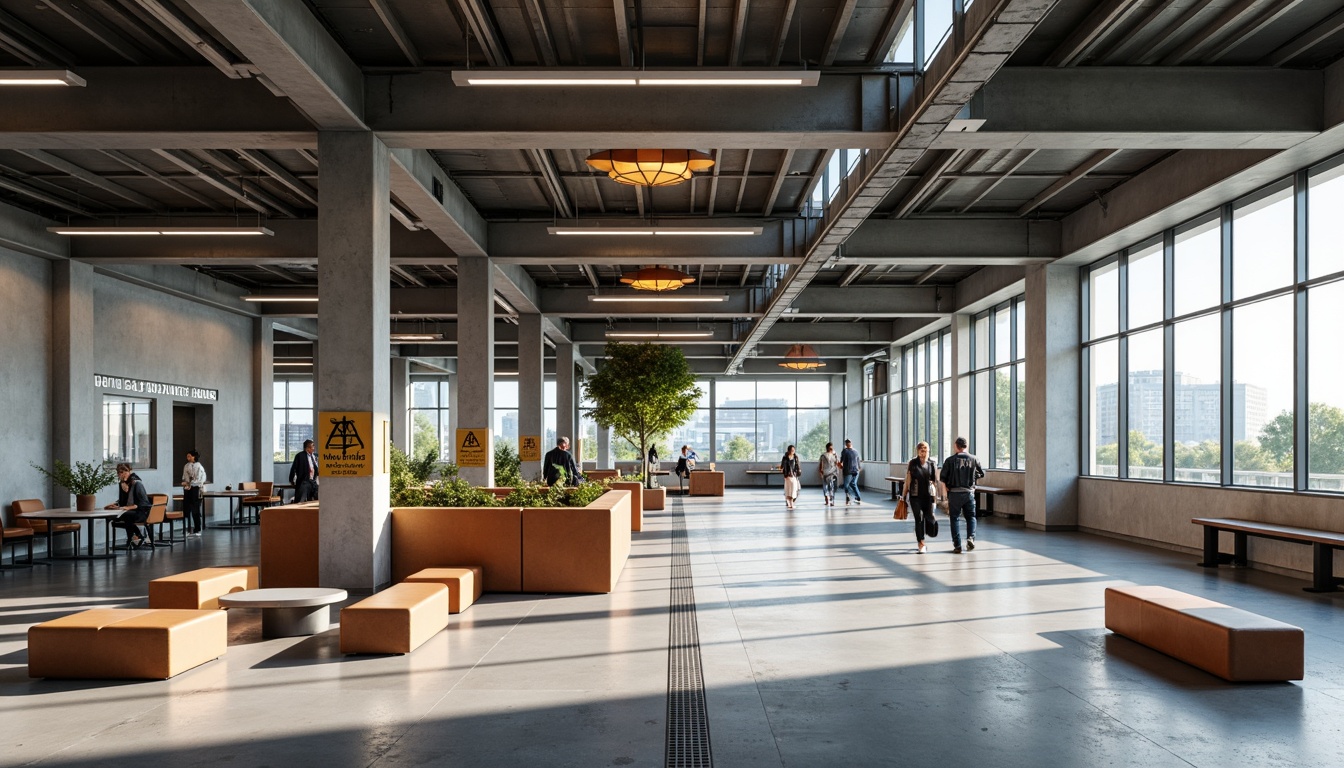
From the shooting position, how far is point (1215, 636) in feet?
21.2

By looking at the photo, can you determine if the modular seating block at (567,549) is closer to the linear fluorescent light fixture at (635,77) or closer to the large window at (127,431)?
the linear fluorescent light fixture at (635,77)

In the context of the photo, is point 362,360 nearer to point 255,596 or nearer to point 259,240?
point 255,596

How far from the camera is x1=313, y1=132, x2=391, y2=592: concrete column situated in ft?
32.7

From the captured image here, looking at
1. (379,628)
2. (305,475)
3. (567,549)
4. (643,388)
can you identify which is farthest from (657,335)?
(379,628)

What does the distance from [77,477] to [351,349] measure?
8.29m

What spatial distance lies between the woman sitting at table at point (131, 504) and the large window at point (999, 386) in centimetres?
1600

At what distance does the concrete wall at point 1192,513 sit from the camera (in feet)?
37.3

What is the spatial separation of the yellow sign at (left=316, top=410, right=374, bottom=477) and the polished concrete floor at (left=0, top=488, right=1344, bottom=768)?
6.63 feet

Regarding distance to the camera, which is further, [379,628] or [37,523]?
[37,523]

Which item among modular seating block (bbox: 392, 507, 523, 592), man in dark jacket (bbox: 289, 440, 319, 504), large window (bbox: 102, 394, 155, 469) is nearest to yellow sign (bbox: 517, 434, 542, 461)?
man in dark jacket (bbox: 289, 440, 319, 504)

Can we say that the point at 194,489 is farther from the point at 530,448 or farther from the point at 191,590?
the point at 191,590

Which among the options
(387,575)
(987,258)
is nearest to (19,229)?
(387,575)

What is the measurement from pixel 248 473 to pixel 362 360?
14696mm

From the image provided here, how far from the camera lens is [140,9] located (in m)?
8.61
